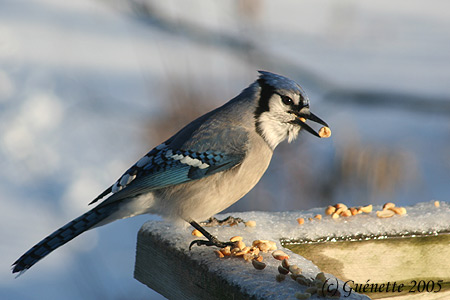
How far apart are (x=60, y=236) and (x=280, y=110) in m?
0.84

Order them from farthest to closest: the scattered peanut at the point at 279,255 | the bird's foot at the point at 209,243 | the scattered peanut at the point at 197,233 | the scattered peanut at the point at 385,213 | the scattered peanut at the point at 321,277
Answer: the scattered peanut at the point at 385,213, the scattered peanut at the point at 197,233, the bird's foot at the point at 209,243, the scattered peanut at the point at 279,255, the scattered peanut at the point at 321,277

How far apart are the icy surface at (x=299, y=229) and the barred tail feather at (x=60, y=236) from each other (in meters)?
0.15

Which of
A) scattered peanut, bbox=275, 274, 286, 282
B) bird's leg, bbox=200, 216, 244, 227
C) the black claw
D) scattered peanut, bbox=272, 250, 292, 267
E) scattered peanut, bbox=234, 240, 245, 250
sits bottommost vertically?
scattered peanut, bbox=275, 274, 286, 282

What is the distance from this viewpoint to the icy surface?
191 centimetres

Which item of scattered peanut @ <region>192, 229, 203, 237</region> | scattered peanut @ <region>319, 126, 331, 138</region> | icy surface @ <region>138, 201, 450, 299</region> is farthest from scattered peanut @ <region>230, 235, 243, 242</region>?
scattered peanut @ <region>319, 126, 331, 138</region>

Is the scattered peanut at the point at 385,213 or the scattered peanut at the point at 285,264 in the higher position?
the scattered peanut at the point at 385,213

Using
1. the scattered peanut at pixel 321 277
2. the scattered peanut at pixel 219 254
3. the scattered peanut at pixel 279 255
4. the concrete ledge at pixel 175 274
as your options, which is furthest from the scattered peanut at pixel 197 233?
the scattered peanut at pixel 321 277

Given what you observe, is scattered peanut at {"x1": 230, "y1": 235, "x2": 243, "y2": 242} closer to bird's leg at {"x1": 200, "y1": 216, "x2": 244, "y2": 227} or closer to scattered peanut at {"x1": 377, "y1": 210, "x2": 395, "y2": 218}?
bird's leg at {"x1": 200, "y1": 216, "x2": 244, "y2": 227}

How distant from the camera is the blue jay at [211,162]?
7.45ft

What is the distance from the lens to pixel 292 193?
3350mm

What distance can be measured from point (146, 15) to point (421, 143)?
161 cm

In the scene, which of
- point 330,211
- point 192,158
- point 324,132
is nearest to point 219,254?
point 192,158

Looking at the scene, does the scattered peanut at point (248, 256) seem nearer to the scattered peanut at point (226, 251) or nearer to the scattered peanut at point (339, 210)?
the scattered peanut at point (226, 251)

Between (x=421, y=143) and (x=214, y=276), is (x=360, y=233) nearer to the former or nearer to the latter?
(x=214, y=276)
